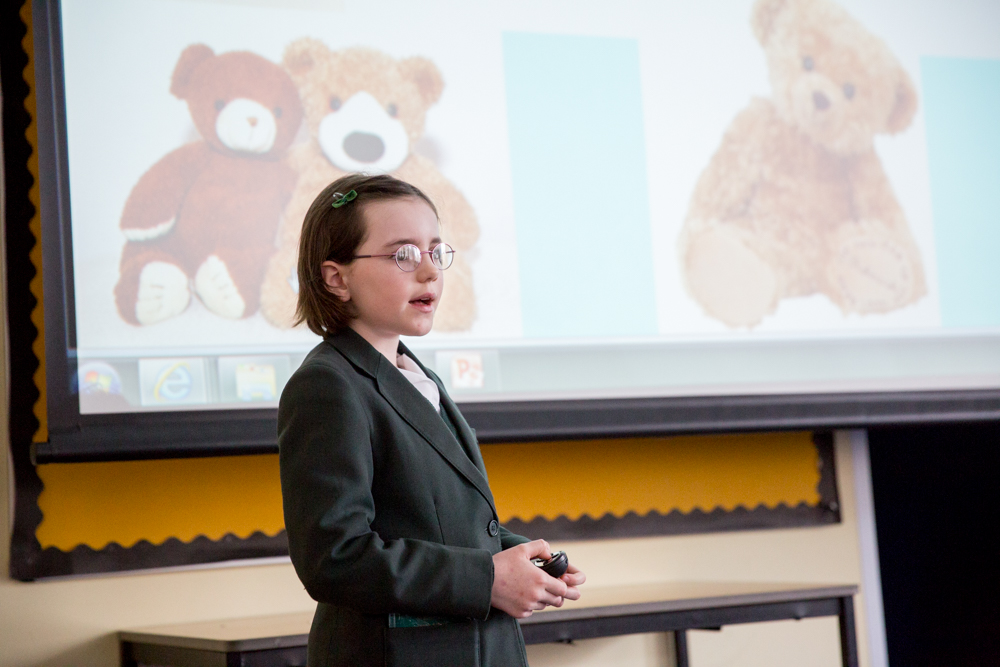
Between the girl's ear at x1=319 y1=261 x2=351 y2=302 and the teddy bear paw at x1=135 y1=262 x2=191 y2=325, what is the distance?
0.90 metres

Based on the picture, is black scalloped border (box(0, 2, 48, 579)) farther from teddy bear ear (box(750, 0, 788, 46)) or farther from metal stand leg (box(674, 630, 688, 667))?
teddy bear ear (box(750, 0, 788, 46))

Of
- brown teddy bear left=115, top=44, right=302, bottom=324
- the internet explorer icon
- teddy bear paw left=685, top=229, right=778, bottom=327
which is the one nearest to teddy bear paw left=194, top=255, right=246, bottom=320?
brown teddy bear left=115, top=44, right=302, bottom=324

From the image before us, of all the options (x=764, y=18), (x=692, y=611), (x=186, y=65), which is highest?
(x=764, y=18)

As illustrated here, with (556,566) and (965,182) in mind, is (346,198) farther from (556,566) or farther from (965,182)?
(965,182)

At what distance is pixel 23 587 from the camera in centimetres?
175

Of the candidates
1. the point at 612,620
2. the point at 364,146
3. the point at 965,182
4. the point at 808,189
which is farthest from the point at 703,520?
the point at 364,146

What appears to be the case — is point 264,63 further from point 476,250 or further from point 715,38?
point 715,38

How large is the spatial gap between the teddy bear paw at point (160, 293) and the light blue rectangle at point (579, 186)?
67 cm

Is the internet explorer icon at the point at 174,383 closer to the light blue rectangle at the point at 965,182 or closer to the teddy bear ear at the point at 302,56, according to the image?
the teddy bear ear at the point at 302,56

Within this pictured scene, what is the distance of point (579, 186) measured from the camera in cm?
208

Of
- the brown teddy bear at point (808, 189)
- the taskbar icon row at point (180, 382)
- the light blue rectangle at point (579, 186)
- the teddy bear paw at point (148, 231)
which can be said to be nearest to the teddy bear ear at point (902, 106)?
the brown teddy bear at point (808, 189)

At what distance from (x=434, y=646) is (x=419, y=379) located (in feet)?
0.88

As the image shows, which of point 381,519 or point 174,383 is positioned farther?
point 174,383

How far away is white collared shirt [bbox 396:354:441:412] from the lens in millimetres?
997
